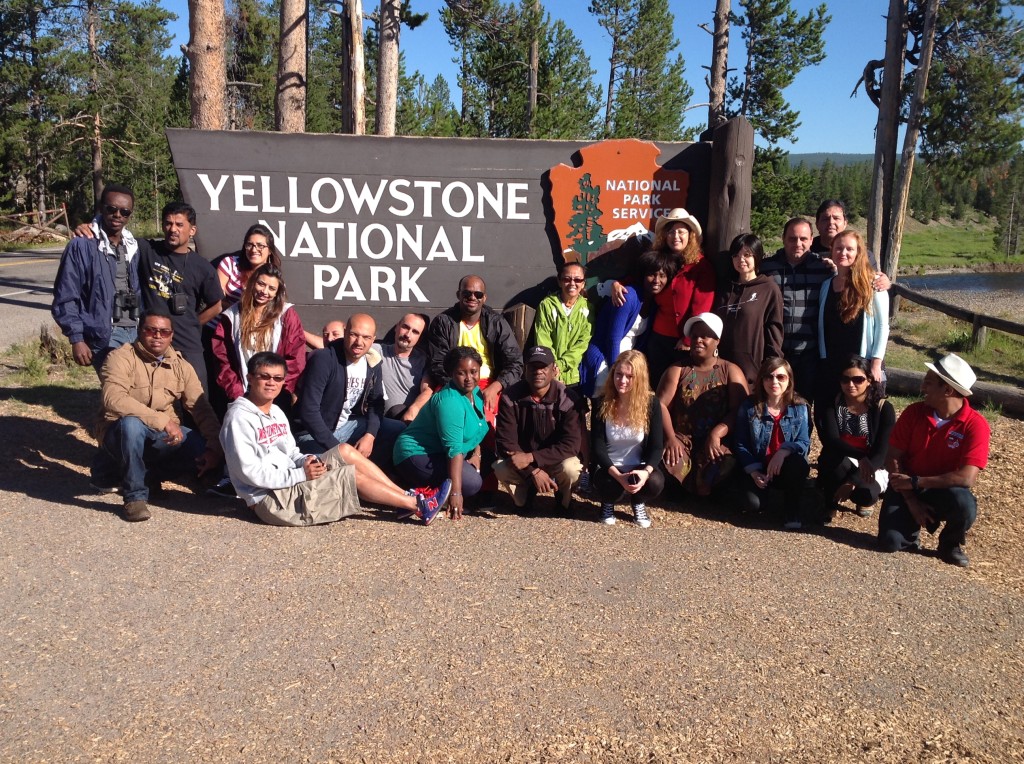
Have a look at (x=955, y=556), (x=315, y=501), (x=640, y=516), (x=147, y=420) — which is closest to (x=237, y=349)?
(x=147, y=420)

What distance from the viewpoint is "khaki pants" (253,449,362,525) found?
4.84 meters

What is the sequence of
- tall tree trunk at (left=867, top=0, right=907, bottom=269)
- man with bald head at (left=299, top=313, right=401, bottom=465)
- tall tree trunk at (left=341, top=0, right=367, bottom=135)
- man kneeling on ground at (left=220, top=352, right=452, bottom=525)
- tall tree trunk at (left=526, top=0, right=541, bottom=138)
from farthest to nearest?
tall tree trunk at (left=526, top=0, right=541, bottom=138), tall tree trunk at (left=867, top=0, right=907, bottom=269), tall tree trunk at (left=341, top=0, right=367, bottom=135), man with bald head at (left=299, top=313, right=401, bottom=465), man kneeling on ground at (left=220, top=352, right=452, bottom=525)

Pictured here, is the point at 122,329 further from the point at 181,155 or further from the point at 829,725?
the point at 829,725

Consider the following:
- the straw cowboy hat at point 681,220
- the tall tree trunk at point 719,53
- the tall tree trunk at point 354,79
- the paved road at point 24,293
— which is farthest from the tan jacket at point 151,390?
the tall tree trunk at point 719,53

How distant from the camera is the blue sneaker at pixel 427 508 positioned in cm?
498

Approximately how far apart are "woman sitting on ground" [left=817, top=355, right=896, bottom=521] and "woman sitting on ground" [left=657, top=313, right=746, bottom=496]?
0.60 m

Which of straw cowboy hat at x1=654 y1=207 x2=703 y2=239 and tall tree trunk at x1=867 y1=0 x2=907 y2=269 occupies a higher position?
tall tree trunk at x1=867 y1=0 x2=907 y2=269

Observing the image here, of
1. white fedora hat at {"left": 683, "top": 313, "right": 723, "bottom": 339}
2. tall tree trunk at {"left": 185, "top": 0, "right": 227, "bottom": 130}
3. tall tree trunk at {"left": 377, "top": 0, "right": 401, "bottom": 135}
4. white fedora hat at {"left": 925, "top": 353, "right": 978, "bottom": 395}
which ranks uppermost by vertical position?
tall tree trunk at {"left": 377, "top": 0, "right": 401, "bottom": 135}

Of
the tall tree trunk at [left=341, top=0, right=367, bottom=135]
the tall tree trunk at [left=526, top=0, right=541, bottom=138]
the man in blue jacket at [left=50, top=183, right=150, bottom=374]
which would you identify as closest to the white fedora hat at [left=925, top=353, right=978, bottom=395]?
the man in blue jacket at [left=50, top=183, right=150, bottom=374]

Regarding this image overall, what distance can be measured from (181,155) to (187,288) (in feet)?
3.30

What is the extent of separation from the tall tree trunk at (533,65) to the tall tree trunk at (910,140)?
15717 mm

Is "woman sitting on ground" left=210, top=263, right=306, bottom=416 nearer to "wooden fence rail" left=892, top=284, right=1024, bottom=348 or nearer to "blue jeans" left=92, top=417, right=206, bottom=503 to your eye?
"blue jeans" left=92, top=417, right=206, bottom=503

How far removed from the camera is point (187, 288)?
577 centimetres

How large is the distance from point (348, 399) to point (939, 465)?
3517 mm
